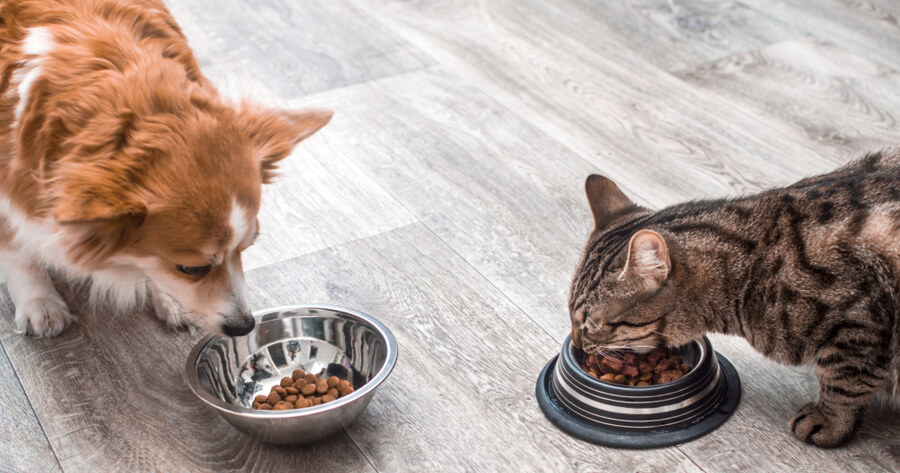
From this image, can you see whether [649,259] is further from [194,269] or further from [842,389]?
[194,269]

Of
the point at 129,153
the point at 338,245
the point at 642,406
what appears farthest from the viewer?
the point at 338,245

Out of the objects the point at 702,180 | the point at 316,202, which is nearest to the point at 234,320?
the point at 316,202

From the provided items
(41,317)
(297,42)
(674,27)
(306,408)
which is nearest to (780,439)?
(306,408)

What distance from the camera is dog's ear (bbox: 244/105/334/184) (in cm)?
201

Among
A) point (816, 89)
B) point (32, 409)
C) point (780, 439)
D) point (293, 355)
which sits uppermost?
point (816, 89)

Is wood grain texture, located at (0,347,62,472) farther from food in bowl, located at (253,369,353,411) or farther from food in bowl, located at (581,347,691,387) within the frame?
food in bowl, located at (581,347,691,387)

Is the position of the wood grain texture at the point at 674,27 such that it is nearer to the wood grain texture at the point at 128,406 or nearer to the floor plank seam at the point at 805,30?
the floor plank seam at the point at 805,30

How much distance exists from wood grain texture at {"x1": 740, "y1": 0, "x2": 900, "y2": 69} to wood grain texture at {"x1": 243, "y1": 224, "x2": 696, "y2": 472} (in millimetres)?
2143

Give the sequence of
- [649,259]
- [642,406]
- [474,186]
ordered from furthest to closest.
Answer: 1. [474,186]
2. [642,406]
3. [649,259]

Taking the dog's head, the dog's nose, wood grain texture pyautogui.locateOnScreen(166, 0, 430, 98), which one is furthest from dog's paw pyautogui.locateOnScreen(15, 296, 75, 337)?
wood grain texture pyautogui.locateOnScreen(166, 0, 430, 98)

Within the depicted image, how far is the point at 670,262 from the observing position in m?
1.94

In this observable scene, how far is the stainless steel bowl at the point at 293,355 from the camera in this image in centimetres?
204

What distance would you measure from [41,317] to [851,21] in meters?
3.42

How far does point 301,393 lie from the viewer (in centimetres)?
209
